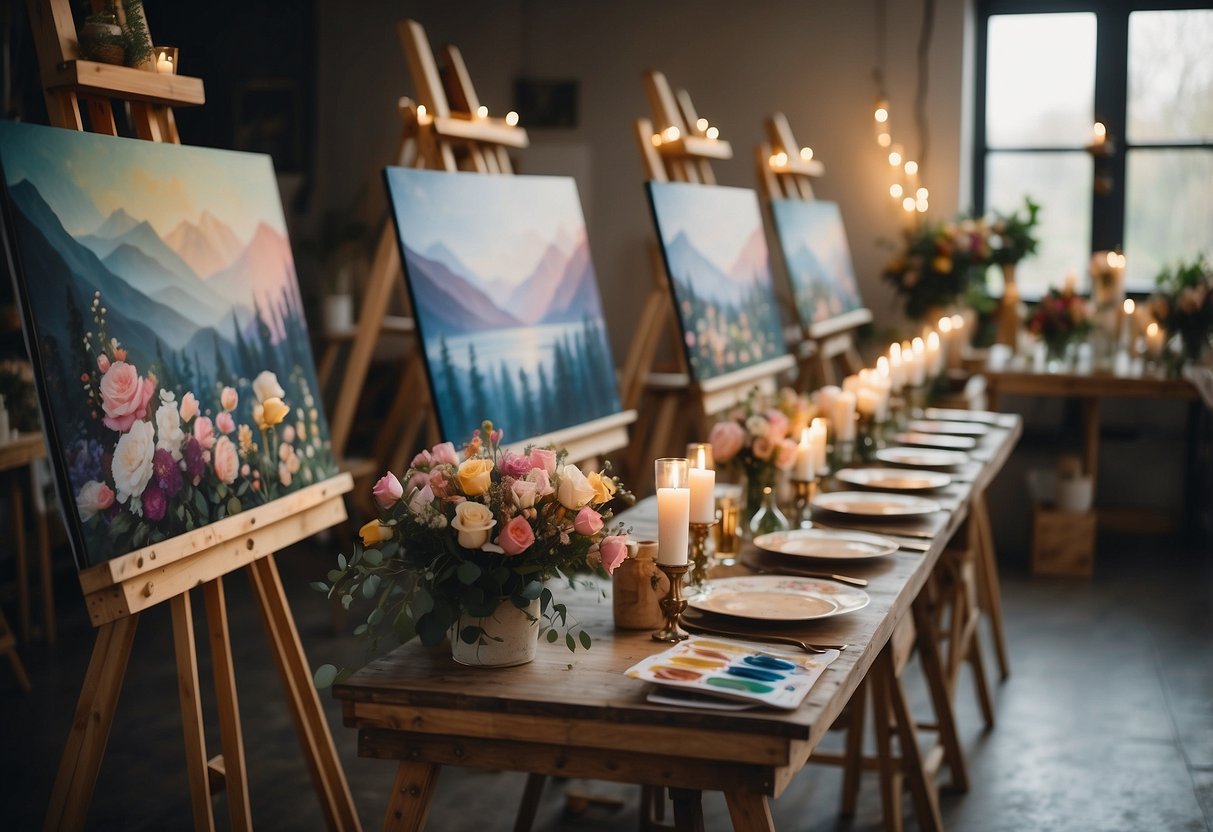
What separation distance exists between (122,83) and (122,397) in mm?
546

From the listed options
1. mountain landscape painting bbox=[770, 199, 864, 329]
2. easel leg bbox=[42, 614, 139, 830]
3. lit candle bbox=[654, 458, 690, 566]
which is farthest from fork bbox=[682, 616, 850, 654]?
mountain landscape painting bbox=[770, 199, 864, 329]

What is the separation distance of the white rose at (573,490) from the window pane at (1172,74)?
553 cm

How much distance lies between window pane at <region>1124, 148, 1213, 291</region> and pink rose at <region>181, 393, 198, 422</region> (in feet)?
17.6

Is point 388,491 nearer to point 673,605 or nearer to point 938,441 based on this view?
point 673,605

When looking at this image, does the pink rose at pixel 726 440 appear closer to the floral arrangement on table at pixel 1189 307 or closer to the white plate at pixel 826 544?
the white plate at pixel 826 544

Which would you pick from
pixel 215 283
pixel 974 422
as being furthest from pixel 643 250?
pixel 215 283

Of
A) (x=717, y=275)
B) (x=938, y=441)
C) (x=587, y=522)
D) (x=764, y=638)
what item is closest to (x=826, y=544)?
(x=764, y=638)

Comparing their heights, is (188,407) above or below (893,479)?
above

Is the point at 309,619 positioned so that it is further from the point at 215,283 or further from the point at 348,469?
the point at 215,283

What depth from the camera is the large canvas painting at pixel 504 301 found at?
271 centimetres

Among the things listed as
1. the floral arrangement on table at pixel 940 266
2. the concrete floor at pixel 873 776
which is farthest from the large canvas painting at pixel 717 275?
the floral arrangement on table at pixel 940 266

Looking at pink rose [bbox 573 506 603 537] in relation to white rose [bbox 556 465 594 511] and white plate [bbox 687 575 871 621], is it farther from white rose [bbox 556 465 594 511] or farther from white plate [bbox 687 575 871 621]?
white plate [bbox 687 575 871 621]

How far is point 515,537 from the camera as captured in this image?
1748 mm

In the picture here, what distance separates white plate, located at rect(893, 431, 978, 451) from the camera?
375cm
